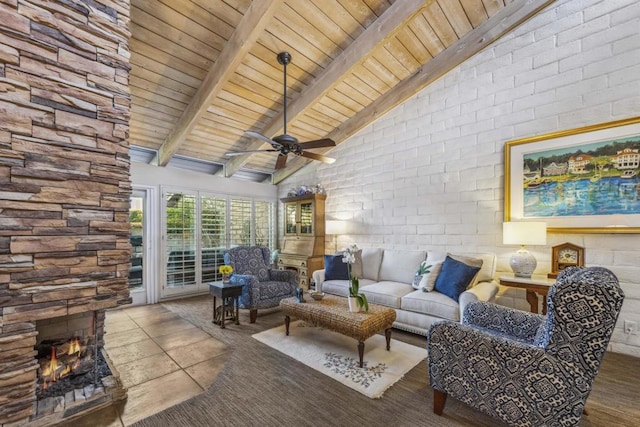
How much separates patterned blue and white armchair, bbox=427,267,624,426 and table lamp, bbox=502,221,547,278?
1299 millimetres

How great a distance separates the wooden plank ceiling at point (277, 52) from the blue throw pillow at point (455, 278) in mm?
2628

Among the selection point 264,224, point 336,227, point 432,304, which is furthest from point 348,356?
point 264,224

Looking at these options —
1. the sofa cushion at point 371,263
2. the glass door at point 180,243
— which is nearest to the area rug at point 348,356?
the sofa cushion at point 371,263

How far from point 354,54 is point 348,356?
11.1ft

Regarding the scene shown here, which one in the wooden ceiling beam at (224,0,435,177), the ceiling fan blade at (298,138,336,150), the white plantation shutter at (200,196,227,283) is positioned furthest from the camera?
the white plantation shutter at (200,196,227,283)

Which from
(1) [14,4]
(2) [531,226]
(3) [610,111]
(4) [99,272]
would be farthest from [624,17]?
(4) [99,272]

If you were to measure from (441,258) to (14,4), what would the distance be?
14.6 ft

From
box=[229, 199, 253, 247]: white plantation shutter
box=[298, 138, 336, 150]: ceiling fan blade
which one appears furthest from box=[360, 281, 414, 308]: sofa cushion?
box=[229, 199, 253, 247]: white plantation shutter

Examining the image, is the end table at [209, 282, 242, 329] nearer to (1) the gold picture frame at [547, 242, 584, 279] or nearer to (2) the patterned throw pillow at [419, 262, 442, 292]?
(2) the patterned throw pillow at [419, 262, 442, 292]

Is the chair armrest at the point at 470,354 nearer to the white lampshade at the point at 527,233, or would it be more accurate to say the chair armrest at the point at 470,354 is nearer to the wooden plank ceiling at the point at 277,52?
the white lampshade at the point at 527,233

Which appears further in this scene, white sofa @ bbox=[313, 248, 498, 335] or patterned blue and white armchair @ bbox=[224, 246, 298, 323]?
patterned blue and white armchair @ bbox=[224, 246, 298, 323]

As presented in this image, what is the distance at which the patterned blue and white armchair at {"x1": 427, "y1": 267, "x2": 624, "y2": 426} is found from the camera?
4.48 feet

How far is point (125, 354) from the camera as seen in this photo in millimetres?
2818

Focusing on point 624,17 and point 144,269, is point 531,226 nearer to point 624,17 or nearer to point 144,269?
point 624,17
